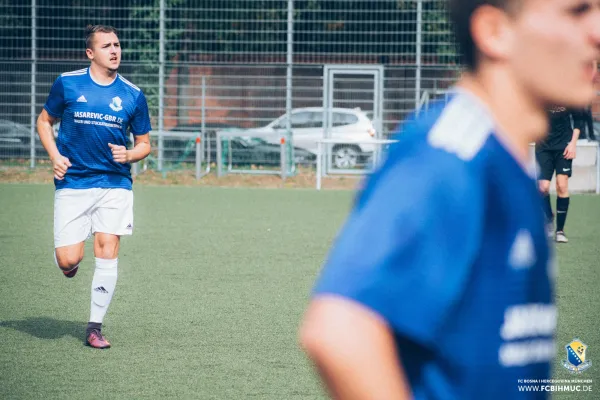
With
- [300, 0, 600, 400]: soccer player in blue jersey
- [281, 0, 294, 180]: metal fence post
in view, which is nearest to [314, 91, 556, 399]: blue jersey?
[300, 0, 600, 400]: soccer player in blue jersey

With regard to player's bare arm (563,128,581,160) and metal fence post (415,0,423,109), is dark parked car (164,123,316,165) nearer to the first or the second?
metal fence post (415,0,423,109)

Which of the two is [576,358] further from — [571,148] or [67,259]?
[571,148]

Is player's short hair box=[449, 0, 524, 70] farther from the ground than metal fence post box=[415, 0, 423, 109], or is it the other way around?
metal fence post box=[415, 0, 423, 109]

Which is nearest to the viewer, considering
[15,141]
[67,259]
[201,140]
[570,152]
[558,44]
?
[558,44]

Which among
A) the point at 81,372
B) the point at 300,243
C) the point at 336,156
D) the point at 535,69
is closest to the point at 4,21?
the point at 336,156

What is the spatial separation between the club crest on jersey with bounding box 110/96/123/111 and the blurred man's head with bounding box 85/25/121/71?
214mm

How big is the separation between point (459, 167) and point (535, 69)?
221 millimetres

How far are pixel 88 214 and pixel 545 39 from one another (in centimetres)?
551

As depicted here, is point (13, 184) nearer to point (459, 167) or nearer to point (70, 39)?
point (70, 39)

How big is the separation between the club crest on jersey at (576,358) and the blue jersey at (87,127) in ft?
10.9

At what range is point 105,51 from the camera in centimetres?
664

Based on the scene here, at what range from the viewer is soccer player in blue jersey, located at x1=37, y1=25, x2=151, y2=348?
6.56 m

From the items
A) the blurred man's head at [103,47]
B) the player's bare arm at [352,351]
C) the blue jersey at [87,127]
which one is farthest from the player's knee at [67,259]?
the player's bare arm at [352,351]

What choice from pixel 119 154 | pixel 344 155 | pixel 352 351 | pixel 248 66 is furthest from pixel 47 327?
pixel 248 66
